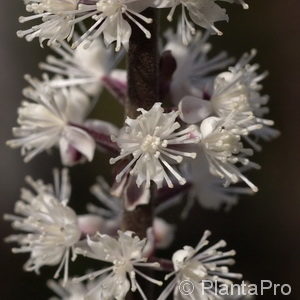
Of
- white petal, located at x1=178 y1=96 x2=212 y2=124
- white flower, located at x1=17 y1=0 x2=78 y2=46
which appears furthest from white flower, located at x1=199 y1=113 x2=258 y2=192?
white flower, located at x1=17 y1=0 x2=78 y2=46

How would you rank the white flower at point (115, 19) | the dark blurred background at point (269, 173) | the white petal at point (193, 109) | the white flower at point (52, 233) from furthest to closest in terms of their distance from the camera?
the dark blurred background at point (269, 173), the white flower at point (52, 233), the white petal at point (193, 109), the white flower at point (115, 19)

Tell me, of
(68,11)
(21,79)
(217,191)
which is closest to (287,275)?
(21,79)

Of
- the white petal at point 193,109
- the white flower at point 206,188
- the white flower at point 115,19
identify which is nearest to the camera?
the white flower at point 115,19

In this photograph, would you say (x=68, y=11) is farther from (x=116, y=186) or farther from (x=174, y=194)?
(x=174, y=194)

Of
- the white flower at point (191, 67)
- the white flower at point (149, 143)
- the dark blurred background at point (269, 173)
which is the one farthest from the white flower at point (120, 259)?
the dark blurred background at point (269, 173)

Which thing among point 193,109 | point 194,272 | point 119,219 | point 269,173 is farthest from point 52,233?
point 269,173

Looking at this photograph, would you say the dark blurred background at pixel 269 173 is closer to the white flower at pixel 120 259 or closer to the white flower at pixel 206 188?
the white flower at pixel 206 188

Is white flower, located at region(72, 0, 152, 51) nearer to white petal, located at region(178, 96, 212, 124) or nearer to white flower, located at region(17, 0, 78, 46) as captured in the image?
white flower, located at region(17, 0, 78, 46)

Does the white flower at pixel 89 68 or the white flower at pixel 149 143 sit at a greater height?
the white flower at pixel 89 68
